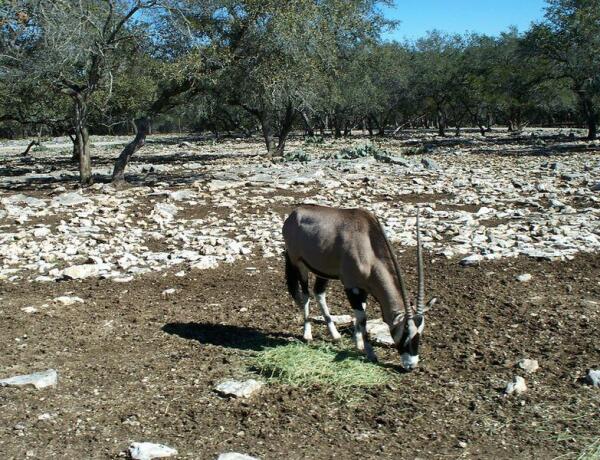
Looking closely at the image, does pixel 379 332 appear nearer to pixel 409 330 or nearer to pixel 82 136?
pixel 409 330

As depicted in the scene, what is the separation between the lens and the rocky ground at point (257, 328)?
5.60 meters

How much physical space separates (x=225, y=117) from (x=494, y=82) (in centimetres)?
2761

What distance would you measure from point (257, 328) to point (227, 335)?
44cm

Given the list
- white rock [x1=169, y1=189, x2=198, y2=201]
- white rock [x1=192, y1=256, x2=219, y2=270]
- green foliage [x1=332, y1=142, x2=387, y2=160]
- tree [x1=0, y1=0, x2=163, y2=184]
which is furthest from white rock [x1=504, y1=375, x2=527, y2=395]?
green foliage [x1=332, y1=142, x2=387, y2=160]

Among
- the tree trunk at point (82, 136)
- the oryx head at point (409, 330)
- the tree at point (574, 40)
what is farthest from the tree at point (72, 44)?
the tree at point (574, 40)

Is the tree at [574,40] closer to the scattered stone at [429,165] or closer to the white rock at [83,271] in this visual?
the scattered stone at [429,165]

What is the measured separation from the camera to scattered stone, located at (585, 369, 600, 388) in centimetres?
629

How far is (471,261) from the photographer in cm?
1047

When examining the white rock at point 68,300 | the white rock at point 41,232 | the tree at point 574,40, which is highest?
the tree at point 574,40

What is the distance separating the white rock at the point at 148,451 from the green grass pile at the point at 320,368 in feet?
5.04

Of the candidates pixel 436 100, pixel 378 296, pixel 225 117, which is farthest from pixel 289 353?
pixel 225 117

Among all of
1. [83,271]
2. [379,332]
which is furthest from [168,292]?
[379,332]

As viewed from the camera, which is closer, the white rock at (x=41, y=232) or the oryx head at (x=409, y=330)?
the oryx head at (x=409, y=330)

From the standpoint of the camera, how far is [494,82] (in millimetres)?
57125
